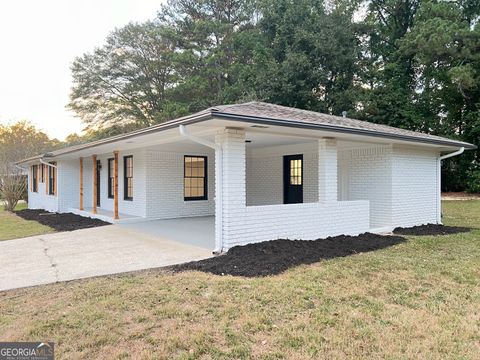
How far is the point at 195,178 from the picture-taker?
12859 millimetres

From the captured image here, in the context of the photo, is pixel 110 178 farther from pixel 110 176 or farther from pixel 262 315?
pixel 262 315

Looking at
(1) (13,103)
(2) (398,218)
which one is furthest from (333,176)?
(1) (13,103)

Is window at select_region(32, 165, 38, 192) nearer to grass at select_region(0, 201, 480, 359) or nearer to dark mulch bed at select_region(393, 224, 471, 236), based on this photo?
grass at select_region(0, 201, 480, 359)

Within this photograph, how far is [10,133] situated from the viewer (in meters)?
36.2

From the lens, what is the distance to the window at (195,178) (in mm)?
12598

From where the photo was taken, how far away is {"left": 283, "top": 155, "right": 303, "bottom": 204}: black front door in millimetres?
11930

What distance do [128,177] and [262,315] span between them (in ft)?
33.2

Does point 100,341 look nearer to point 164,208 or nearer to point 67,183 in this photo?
point 164,208

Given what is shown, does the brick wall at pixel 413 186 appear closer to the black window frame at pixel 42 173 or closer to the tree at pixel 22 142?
the black window frame at pixel 42 173

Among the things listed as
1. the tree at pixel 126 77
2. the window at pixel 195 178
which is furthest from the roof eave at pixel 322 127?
the tree at pixel 126 77

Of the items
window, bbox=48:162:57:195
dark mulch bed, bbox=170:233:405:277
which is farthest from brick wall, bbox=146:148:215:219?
window, bbox=48:162:57:195

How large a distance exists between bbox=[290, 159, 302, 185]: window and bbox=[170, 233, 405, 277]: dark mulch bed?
4.29 metres

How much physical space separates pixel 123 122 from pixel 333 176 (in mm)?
25685

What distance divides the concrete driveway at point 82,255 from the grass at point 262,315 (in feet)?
1.85
